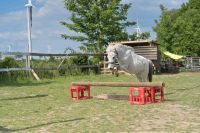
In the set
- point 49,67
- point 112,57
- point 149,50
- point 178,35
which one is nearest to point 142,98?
point 112,57

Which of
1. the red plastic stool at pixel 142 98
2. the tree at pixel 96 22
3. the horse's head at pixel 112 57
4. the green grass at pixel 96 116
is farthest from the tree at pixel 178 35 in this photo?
the red plastic stool at pixel 142 98

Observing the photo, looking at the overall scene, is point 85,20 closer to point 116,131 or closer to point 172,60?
point 172,60

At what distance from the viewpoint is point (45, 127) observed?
7930 mm

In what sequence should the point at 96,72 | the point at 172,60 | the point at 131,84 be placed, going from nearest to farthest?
1. the point at 131,84
2. the point at 96,72
3. the point at 172,60

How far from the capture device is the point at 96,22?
32625 millimetres

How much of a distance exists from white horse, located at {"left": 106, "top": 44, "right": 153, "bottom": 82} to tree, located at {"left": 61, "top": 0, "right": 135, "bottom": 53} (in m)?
18.0

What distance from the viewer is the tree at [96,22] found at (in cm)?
3216

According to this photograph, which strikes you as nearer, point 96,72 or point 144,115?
point 144,115

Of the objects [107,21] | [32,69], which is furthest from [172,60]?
[32,69]

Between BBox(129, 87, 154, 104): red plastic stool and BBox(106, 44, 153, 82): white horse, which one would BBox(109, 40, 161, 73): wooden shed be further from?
BBox(129, 87, 154, 104): red plastic stool

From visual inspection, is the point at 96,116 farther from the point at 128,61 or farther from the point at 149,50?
the point at 149,50

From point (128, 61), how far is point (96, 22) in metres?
19.6

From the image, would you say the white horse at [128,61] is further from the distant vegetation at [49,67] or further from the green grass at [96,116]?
the distant vegetation at [49,67]

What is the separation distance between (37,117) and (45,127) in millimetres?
1361
